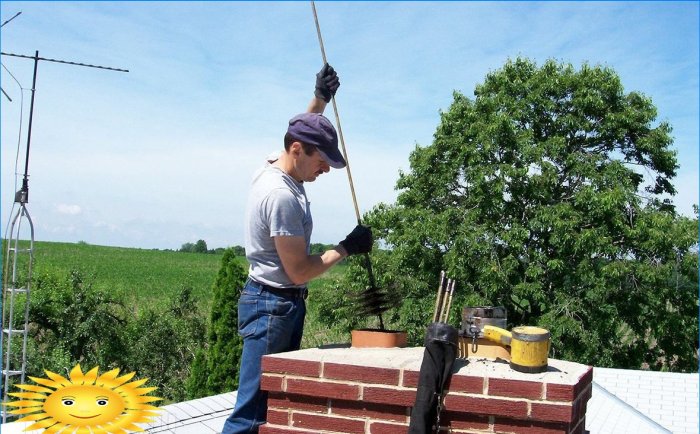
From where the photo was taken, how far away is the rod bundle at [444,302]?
2.66 metres

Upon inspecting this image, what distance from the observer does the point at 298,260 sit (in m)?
2.66

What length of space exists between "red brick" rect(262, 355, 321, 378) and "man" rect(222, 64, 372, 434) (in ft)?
0.40

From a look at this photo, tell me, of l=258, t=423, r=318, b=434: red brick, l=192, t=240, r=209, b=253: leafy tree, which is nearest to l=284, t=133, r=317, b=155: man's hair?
l=258, t=423, r=318, b=434: red brick

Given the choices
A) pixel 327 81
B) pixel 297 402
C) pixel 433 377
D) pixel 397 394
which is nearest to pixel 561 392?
pixel 433 377

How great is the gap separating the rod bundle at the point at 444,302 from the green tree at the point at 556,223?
994 cm

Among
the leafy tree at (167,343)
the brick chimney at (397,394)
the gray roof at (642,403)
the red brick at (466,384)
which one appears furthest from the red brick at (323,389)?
the leafy tree at (167,343)

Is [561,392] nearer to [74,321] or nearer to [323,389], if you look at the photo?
[323,389]

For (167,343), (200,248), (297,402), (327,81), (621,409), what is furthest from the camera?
(200,248)

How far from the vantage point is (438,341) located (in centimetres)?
239

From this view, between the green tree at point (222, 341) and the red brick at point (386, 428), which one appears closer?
the red brick at point (386, 428)

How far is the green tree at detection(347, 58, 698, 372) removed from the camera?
12.9 metres

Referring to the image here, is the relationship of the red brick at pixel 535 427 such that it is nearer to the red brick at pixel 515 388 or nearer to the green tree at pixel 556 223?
the red brick at pixel 515 388

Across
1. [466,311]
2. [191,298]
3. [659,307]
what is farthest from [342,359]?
[659,307]

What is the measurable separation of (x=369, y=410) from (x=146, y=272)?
34.3m
